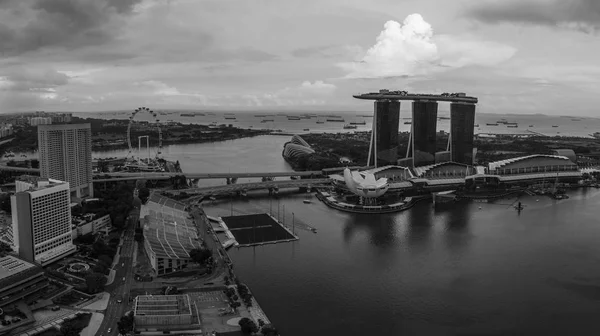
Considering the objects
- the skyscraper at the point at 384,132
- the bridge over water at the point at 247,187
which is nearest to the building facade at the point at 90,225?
the bridge over water at the point at 247,187

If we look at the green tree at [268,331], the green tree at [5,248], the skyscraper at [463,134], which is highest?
the skyscraper at [463,134]

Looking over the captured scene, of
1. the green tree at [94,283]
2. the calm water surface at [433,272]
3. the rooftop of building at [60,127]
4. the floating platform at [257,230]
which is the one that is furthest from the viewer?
the rooftop of building at [60,127]

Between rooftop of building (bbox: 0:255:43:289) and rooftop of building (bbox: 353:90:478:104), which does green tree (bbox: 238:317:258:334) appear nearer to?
rooftop of building (bbox: 0:255:43:289)

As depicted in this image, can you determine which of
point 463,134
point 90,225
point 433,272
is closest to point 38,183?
point 90,225

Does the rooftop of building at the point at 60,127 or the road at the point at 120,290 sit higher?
the rooftop of building at the point at 60,127

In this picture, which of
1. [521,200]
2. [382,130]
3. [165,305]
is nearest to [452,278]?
[165,305]

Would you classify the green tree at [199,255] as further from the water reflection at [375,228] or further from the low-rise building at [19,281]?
the water reflection at [375,228]
